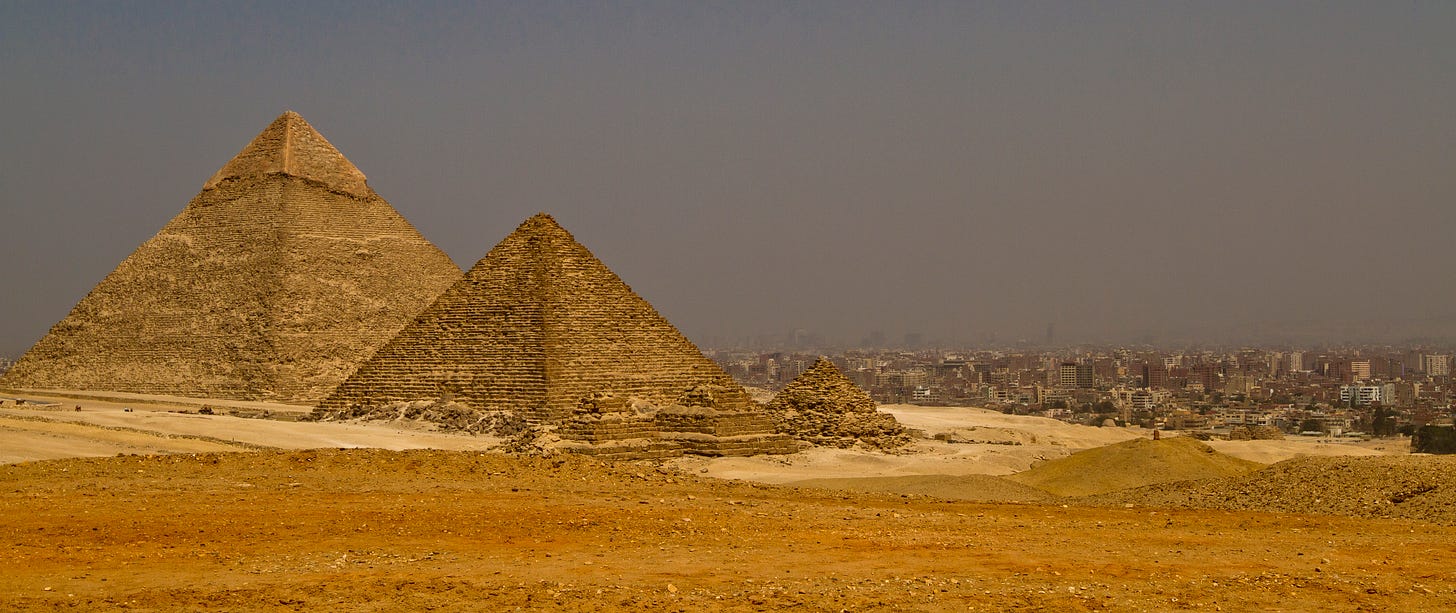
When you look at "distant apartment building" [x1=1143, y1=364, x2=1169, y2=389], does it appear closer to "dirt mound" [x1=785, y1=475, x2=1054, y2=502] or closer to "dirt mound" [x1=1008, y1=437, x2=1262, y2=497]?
"dirt mound" [x1=1008, y1=437, x2=1262, y2=497]

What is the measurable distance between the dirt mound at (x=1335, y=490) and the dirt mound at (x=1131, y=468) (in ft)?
15.2

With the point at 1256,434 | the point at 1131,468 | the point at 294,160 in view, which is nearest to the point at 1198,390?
the point at 1256,434

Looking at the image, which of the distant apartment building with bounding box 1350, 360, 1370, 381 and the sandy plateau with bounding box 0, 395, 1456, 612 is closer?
the sandy plateau with bounding box 0, 395, 1456, 612

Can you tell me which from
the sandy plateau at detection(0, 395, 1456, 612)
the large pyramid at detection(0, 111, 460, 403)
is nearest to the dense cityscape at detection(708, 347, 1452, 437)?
the large pyramid at detection(0, 111, 460, 403)

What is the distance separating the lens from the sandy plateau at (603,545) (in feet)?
28.3

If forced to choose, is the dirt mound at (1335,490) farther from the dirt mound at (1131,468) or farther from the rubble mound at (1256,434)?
the rubble mound at (1256,434)

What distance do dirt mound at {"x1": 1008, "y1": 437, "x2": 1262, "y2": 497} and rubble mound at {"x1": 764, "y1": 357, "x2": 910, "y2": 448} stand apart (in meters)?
5.92

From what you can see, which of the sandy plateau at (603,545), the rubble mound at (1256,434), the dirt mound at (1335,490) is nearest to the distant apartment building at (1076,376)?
the rubble mound at (1256,434)

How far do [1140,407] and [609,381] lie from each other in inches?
1416

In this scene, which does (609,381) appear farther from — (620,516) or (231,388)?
(620,516)

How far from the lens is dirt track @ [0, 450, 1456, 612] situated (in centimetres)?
862

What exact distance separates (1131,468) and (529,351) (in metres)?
15.1

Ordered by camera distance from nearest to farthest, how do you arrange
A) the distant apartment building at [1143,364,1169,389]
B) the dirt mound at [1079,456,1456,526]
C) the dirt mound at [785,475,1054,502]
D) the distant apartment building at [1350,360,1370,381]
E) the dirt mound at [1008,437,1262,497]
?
the dirt mound at [1079,456,1456,526] → the dirt mound at [785,475,1054,502] → the dirt mound at [1008,437,1262,497] → the distant apartment building at [1350,360,1370,381] → the distant apartment building at [1143,364,1169,389]

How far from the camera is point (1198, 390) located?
254 feet
